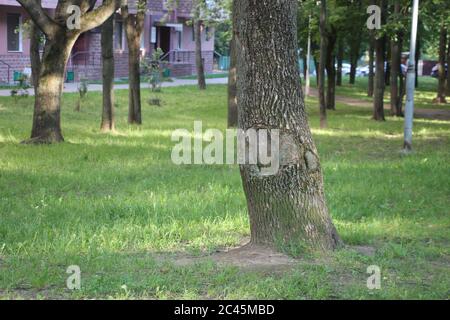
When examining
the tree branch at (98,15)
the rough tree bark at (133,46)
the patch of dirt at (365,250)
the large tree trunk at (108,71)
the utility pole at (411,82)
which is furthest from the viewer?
the rough tree bark at (133,46)

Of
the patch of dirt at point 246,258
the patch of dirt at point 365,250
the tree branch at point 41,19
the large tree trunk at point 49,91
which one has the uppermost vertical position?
the tree branch at point 41,19

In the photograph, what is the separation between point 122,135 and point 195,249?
411 inches

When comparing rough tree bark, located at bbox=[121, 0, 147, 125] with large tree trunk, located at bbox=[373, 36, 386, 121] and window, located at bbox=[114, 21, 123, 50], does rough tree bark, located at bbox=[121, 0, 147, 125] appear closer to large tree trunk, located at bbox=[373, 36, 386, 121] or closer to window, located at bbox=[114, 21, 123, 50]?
large tree trunk, located at bbox=[373, 36, 386, 121]

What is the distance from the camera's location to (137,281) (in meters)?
5.91

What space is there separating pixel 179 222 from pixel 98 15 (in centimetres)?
851

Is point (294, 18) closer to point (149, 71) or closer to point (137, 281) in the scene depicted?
Result: point (137, 281)

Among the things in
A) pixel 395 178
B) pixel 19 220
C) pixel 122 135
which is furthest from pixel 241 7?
pixel 122 135

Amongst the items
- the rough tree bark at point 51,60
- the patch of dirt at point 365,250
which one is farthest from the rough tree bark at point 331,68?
the patch of dirt at point 365,250

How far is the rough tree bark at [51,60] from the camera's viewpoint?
14.9 m

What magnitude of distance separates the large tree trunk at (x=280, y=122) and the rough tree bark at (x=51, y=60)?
8.89 metres

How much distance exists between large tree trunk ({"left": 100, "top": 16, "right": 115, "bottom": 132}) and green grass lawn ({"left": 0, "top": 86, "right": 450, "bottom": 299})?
140 centimetres

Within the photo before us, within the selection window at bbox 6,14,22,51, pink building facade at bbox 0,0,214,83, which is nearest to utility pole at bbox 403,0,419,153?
pink building facade at bbox 0,0,214,83

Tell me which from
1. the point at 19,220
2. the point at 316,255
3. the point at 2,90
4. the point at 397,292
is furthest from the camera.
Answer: the point at 2,90

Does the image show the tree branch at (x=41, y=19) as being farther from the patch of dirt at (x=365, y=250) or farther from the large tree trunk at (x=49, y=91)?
the patch of dirt at (x=365, y=250)
